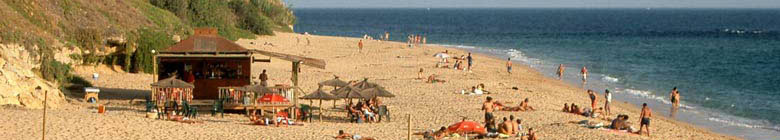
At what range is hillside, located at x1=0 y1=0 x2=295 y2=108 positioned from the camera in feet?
81.4

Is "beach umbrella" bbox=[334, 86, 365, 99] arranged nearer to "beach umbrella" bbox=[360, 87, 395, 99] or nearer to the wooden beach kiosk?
"beach umbrella" bbox=[360, 87, 395, 99]

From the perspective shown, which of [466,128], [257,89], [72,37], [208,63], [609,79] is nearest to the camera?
[466,128]

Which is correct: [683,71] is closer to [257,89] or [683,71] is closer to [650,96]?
[650,96]

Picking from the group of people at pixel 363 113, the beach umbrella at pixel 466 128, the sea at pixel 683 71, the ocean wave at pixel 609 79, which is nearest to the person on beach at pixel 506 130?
the beach umbrella at pixel 466 128

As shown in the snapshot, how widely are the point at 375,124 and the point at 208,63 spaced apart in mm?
4703

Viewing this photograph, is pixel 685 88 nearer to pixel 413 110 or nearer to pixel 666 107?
pixel 666 107

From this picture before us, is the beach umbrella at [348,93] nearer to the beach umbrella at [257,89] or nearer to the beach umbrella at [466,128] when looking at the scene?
the beach umbrella at [257,89]

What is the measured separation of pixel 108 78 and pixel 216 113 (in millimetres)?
8886

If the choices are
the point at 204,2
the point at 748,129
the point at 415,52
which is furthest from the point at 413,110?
the point at 204,2

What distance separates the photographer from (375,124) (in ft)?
77.9

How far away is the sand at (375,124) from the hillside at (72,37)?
59 centimetres

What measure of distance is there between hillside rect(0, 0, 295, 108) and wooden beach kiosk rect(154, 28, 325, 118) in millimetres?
2846

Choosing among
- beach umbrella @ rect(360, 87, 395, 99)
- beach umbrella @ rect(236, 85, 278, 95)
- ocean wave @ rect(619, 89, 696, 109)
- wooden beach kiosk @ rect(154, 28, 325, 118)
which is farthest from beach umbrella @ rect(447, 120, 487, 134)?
ocean wave @ rect(619, 89, 696, 109)

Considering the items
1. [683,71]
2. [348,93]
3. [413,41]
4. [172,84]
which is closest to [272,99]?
[348,93]
